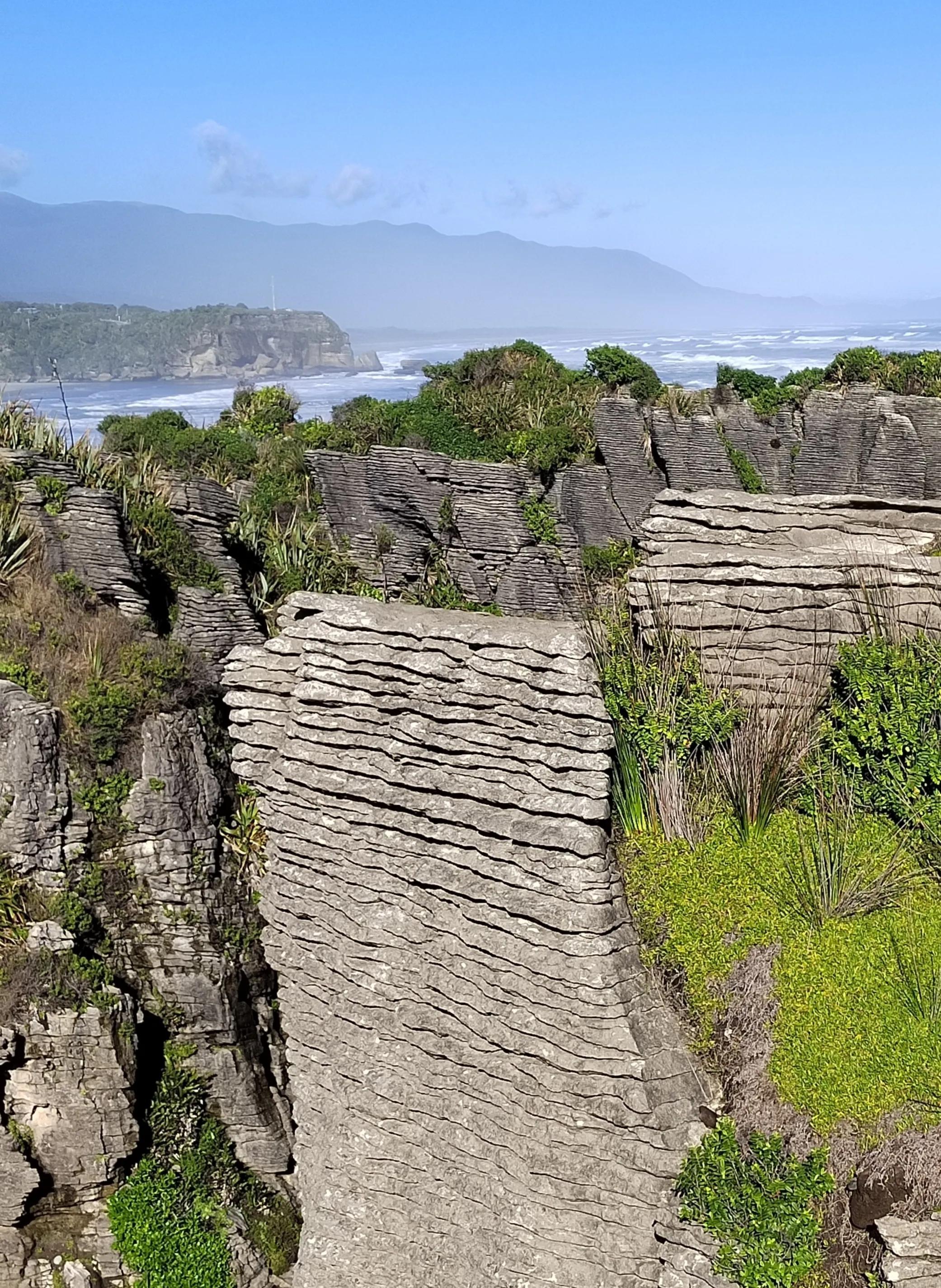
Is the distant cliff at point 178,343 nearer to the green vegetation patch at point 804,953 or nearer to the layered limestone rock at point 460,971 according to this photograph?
the layered limestone rock at point 460,971

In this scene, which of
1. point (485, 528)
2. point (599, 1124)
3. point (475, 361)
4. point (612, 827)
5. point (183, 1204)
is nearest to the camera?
point (599, 1124)

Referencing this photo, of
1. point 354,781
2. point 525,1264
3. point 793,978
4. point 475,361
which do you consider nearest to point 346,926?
point 354,781

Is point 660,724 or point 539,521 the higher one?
point 539,521

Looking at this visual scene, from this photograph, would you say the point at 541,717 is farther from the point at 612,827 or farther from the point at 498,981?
the point at 498,981

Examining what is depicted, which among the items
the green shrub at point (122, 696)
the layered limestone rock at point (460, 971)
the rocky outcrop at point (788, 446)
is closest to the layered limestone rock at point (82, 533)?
→ the green shrub at point (122, 696)

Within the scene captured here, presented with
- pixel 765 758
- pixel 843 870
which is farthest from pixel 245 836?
pixel 843 870

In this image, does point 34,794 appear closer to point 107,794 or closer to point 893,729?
point 107,794

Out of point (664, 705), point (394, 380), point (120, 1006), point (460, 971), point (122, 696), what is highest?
point (394, 380)
